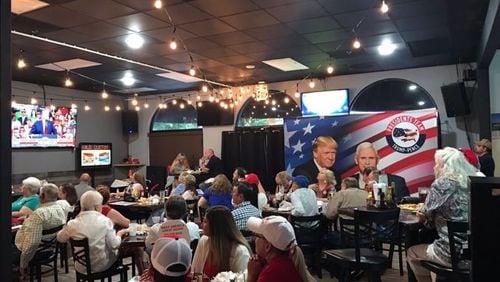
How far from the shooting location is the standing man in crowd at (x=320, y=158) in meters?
8.55

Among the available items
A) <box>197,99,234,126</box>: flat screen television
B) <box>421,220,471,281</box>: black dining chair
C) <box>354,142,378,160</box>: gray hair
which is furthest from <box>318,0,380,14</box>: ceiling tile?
<box>197,99,234,126</box>: flat screen television

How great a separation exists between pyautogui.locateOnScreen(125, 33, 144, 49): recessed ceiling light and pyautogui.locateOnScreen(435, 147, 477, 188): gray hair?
4439 millimetres

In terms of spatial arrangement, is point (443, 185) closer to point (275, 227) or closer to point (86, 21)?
point (275, 227)

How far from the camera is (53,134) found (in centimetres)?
976

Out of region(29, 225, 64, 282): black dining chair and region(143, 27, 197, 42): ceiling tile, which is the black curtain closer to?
region(143, 27, 197, 42): ceiling tile

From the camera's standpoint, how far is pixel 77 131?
34.5ft

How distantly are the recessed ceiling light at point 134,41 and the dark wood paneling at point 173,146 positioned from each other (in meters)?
4.99

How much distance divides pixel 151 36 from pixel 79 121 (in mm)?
5647

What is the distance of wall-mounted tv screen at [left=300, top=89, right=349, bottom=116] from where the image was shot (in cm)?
932

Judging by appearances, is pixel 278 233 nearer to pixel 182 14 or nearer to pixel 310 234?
pixel 310 234

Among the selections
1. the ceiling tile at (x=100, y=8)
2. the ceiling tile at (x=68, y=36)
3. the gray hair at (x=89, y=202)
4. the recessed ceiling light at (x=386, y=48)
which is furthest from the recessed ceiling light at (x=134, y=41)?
the recessed ceiling light at (x=386, y=48)

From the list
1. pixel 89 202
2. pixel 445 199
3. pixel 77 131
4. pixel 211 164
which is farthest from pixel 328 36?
pixel 77 131

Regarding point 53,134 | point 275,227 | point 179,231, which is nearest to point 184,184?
point 179,231

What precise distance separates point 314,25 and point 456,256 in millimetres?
3685
